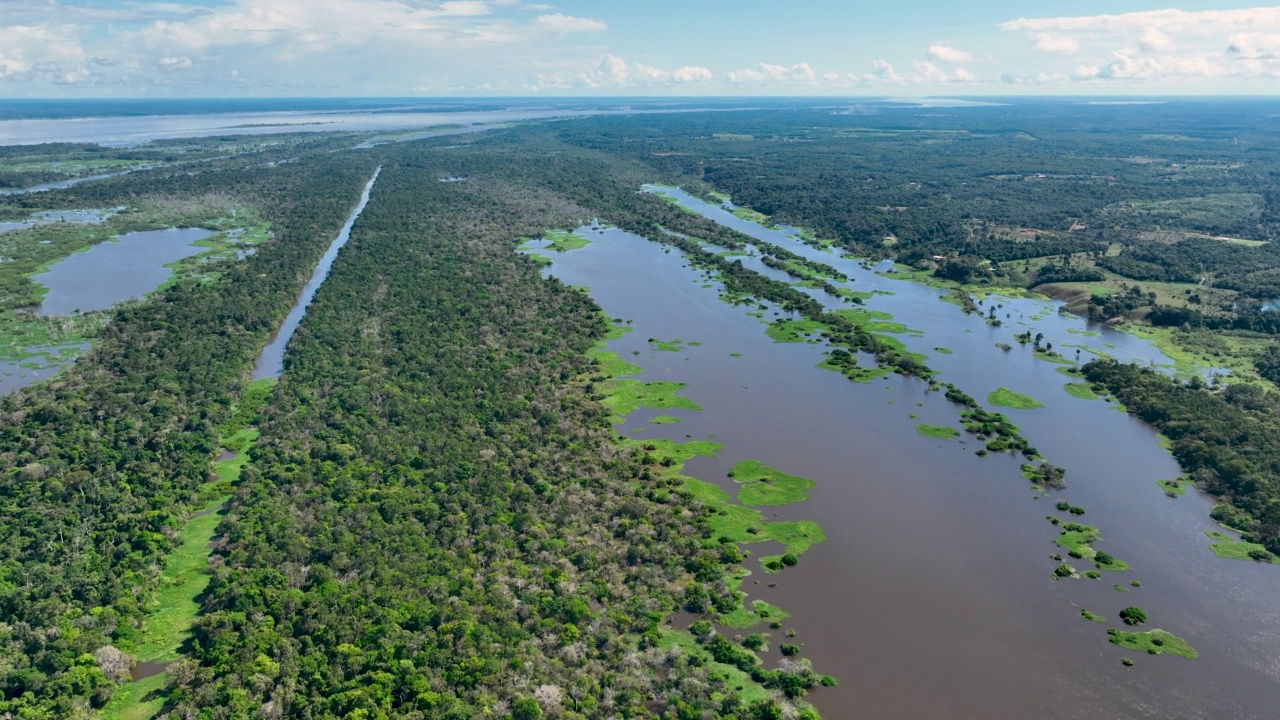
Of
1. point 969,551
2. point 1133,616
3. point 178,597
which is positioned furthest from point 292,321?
point 1133,616

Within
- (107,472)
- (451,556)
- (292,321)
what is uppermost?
(292,321)

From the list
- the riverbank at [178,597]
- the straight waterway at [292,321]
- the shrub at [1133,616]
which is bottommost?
the shrub at [1133,616]

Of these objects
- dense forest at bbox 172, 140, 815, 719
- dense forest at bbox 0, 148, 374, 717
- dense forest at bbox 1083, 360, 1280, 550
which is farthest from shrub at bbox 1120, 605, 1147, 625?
dense forest at bbox 0, 148, 374, 717

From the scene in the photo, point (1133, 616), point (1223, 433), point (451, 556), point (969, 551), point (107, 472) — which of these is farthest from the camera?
point (1223, 433)

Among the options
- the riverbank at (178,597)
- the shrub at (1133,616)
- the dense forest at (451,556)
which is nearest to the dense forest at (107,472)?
the riverbank at (178,597)

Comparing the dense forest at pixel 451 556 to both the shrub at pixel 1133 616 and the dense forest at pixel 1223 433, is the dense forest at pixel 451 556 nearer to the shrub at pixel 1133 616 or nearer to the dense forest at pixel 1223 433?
the shrub at pixel 1133 616

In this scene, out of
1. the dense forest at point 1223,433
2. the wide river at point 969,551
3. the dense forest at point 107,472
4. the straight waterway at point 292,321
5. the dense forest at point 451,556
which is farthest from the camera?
the straight waterway at point 292,321

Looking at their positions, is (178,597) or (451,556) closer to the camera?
(178,597)

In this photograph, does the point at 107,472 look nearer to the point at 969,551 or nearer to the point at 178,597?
the point at 178,597
